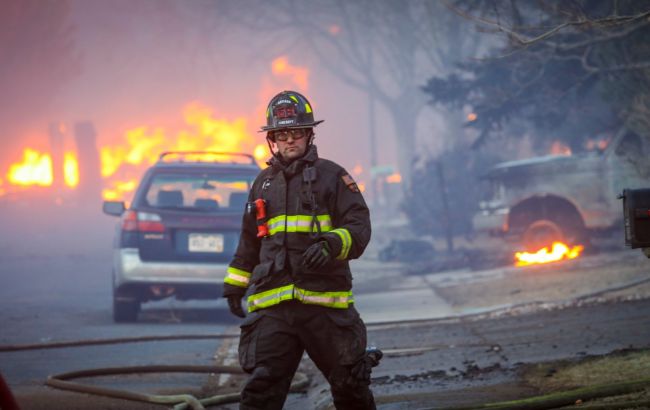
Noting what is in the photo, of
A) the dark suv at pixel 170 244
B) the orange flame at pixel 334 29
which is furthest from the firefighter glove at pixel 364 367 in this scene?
the orange flame at pixel 334 29

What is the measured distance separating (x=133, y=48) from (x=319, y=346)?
6551cm

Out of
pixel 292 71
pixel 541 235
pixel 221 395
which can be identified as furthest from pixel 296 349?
pixel 292 71

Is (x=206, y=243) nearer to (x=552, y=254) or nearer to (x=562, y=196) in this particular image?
(x=552, y=254)

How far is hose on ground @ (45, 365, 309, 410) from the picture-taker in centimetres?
616

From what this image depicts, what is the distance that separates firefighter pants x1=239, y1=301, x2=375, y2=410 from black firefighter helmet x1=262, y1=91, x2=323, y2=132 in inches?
34.0

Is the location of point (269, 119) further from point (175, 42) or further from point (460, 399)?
point (175, 42)

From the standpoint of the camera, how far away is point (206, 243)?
36.4ft

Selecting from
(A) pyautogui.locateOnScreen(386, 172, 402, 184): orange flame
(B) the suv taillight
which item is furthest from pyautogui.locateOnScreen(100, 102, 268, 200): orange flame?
(B) the suv taillight

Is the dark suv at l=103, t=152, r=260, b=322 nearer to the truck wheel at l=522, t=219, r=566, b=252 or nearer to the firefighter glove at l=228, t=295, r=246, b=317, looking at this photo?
the firefighter glove at l=228, t=295, r=246, b=317

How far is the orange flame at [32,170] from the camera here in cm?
4622

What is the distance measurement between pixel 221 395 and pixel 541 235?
34.0ft

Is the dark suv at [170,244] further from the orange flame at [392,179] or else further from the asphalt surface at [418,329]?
the orange flame at [392,179]

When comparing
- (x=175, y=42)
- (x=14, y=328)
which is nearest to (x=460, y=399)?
(x=14, y=328)

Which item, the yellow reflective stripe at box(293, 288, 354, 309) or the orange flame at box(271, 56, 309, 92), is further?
the orange flame at box(271, 56, 309, 92)
